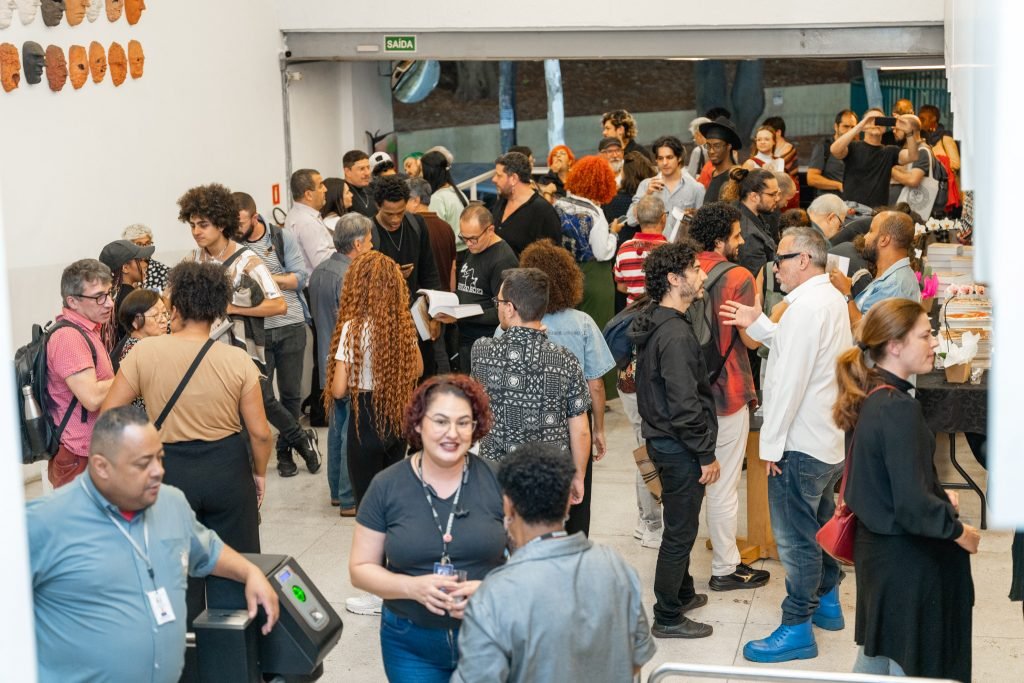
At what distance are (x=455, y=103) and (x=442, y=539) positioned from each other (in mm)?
11310

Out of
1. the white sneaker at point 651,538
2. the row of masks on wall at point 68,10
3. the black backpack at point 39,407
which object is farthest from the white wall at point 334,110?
the black backpack at point 39,407

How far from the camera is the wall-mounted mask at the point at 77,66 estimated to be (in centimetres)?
741

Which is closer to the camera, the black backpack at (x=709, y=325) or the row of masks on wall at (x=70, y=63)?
the black backpack at (x=709, y=325)

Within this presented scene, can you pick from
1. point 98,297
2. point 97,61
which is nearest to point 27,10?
point 97,61

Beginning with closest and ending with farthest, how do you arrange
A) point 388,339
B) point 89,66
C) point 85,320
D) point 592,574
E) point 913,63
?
1. point 592,574
2. point 85,320
3. point 388,339
4. point 89,66
5. point 913,63

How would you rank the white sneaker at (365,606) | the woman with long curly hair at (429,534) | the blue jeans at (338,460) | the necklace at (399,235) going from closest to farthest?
the woman with long curly hair at (429,534), the white sneaker at (365,606), the blue jeans at (338,460), the necklace at (399,235)

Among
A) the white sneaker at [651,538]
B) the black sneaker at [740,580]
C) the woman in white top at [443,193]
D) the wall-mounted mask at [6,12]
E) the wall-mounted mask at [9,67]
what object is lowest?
the black sneaker at [740,580]

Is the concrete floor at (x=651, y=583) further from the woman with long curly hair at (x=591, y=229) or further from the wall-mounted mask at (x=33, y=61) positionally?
the wall-mounted mask at (x=33, y=61)

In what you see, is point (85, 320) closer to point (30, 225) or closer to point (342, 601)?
point (342, 601)

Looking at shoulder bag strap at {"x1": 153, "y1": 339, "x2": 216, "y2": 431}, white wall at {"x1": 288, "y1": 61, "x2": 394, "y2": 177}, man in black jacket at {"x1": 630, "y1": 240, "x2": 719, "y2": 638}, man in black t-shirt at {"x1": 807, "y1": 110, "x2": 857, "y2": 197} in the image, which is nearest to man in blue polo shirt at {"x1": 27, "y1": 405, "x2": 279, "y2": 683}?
shoulder bag strap at {"x1": 153, "y1": 339, "x2": 216, "y2": 431}

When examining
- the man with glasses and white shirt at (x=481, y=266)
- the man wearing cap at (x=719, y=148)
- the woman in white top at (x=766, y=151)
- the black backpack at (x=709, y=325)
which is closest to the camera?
the black backpack at (x=709, y=325)

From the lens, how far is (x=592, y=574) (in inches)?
116

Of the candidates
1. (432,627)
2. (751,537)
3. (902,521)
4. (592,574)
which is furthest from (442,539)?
(751,537)

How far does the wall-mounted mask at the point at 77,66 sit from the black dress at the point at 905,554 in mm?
5494
